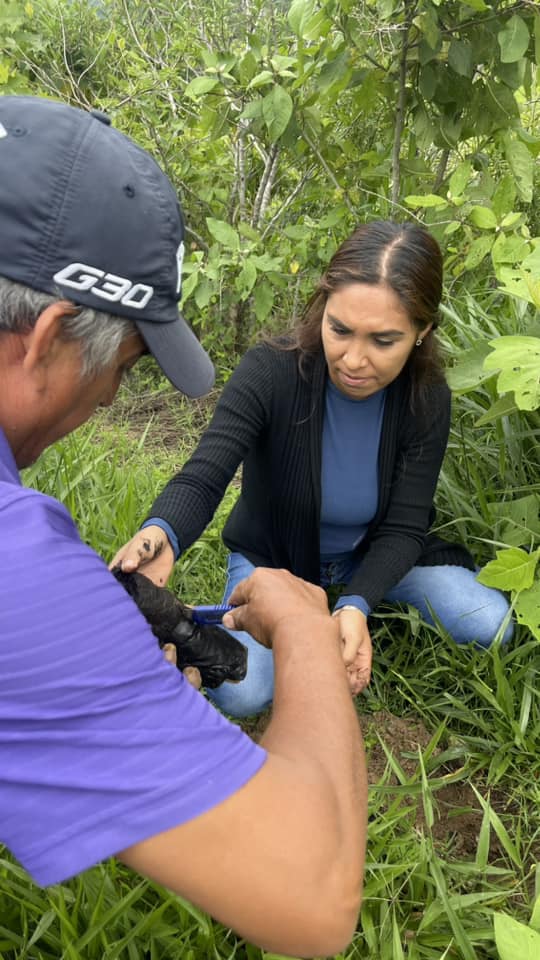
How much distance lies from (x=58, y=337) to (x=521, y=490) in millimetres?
1914

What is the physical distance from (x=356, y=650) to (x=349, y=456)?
1.98 ft

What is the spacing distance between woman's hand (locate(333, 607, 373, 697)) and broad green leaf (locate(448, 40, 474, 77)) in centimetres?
175

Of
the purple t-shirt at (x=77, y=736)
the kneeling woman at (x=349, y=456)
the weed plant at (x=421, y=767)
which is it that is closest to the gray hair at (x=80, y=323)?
the purple t-shirt at (x=77, y=736)

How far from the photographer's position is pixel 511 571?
1.87m

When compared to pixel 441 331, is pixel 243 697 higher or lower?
lower

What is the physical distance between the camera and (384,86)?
283 cm

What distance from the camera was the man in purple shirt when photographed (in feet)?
2.51

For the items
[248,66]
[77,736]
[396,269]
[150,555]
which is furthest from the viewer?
[248,66]

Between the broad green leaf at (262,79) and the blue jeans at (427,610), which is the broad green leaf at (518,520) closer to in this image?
the blue jeans at (427,610)

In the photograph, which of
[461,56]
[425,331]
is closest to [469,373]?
[425,331]

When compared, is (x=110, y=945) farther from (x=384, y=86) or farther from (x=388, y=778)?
(x=384, y=86)

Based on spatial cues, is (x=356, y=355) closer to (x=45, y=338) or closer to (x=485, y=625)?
(x=485, y=625)

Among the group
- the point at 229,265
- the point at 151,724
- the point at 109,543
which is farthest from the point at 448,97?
the point at 151,724

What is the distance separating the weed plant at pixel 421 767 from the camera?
147 centimetres
